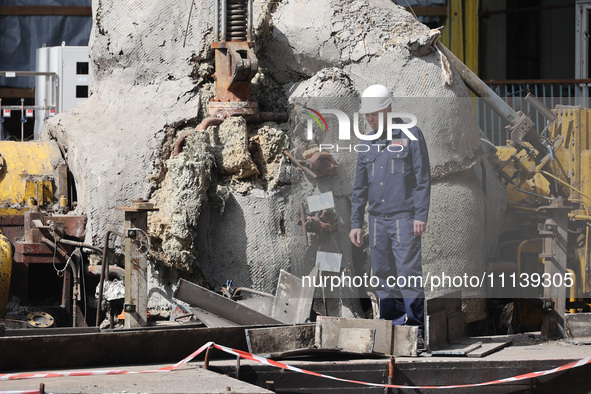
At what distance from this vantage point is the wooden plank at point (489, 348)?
22.0 ft

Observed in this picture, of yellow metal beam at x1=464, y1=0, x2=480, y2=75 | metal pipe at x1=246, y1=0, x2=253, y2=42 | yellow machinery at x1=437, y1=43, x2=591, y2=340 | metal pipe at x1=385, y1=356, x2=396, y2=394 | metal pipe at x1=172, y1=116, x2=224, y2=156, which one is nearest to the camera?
metal pipe at x1=385, y1=356, x2=396, y2=394

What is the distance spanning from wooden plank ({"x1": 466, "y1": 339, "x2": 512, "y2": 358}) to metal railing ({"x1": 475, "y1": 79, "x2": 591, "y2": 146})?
478 cm

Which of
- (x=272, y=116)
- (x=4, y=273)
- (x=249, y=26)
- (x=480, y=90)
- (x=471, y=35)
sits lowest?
(x=4, y=273)

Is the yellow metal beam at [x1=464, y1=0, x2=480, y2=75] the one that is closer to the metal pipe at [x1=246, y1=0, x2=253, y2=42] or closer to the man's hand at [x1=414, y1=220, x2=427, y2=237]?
the metal pipe at [x1=246, y1=0, x2=253, y2=42]

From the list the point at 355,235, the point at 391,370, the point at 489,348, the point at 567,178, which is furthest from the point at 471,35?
the point at 391,370

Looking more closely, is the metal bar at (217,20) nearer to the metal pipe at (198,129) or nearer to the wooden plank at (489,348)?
the metal pipe at (198,129)

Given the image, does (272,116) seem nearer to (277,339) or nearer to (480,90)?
(480,90)

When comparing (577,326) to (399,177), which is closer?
(399,177)

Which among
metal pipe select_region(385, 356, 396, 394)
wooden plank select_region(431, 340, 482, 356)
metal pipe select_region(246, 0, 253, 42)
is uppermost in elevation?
metal pipe select_region(246, 0, 253, 42)

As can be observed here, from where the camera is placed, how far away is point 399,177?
7.23 metres

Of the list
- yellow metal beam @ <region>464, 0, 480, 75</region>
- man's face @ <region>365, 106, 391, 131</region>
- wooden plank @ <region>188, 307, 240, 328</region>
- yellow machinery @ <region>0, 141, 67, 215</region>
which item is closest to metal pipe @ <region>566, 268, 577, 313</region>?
man's face @ <region>365, 106, 391, 131</region>

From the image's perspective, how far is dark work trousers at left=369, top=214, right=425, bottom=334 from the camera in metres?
7.18

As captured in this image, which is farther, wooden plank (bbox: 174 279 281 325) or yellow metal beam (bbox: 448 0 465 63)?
yellow metal beam (bbox: 448 0 465 63)

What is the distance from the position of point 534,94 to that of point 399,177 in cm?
709
